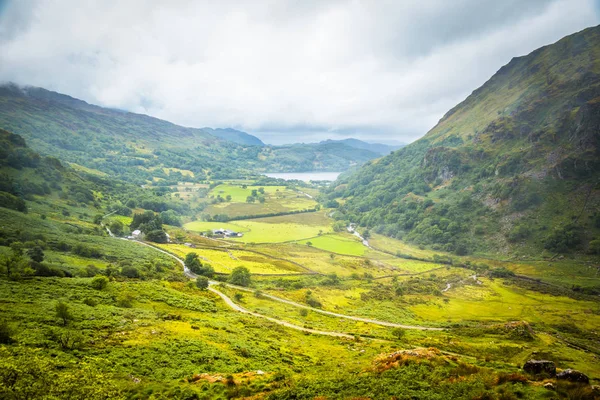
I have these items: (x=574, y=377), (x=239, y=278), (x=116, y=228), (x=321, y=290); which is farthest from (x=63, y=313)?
(x=116, y=228)

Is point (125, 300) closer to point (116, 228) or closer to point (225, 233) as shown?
point (116, 228)

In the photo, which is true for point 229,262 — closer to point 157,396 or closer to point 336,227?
point 157,396

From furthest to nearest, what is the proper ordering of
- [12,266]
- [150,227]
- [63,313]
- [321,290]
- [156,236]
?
[150,227], [156,236], [321,290], [12,266], [63,313]

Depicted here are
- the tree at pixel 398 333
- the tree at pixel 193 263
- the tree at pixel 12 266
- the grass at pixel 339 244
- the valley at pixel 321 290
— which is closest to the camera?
the valley at pixel 321 290

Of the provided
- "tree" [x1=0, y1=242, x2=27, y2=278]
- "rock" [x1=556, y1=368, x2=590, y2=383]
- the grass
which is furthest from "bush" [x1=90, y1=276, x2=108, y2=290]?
the grass

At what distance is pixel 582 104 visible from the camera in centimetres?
16438

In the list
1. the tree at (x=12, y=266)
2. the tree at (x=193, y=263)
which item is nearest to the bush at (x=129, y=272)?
the tree at (x=12, y=266)

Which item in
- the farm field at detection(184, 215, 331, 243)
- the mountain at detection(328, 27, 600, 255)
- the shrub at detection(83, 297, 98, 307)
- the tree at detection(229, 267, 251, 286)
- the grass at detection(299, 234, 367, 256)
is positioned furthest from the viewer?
the farm field at detection(184, 215, 331, 243)

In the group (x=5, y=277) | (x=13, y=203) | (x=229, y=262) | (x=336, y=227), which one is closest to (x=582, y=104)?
(x=336, y=227)

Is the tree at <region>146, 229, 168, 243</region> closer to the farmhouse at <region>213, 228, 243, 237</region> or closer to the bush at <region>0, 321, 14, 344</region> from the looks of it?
the farmhouse at <region>213, 228, 243, 237</region>

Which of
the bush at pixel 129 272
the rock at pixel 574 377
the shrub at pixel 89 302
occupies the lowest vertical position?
the bush at pixel 129 272

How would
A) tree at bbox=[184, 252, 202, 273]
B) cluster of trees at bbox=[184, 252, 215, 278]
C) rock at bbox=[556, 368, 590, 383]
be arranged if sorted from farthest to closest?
tree at bbox=[184, 252, 202, 273] → cluster of trees at bbox=[184, 252, 215, 278] → rock at bbox=[556, 368, 590, 383]

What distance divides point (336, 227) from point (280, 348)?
496 feet

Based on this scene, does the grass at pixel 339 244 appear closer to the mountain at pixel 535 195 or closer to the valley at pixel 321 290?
the valley at pixel 321 290
